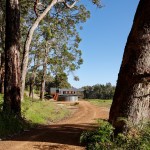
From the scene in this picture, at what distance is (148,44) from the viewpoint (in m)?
10.3

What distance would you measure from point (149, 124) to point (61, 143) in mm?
2691

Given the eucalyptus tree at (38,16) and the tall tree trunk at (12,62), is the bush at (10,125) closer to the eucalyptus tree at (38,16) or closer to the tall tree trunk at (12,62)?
the tall tree trunk at (12,62)

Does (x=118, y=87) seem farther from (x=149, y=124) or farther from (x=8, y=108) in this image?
(x=8, y=108)

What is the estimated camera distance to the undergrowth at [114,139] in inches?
365

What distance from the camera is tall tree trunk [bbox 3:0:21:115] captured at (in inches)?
640

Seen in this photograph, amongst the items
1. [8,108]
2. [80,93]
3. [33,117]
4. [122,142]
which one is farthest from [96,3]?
[80,93]

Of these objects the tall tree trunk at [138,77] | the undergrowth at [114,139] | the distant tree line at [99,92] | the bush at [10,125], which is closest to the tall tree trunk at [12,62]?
the bush at [10,125]

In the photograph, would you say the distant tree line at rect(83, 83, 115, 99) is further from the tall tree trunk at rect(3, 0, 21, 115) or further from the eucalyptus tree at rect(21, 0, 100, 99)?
the tall tree trunk at rect(3, 0, 21, 115)

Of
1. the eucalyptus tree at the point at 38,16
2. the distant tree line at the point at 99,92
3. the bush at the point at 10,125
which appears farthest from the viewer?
the distant tree line at the point at 99,92

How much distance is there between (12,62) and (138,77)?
297 inches

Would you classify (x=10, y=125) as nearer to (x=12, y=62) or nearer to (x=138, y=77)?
(x=12, y=62)

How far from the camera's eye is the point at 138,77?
10.4 meters

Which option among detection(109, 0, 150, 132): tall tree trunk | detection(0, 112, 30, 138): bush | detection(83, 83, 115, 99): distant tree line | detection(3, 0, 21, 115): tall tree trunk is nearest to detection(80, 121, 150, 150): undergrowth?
detection(109, 0, 150, 132): tall tree trunk

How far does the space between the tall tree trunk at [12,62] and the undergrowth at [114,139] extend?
653cm
